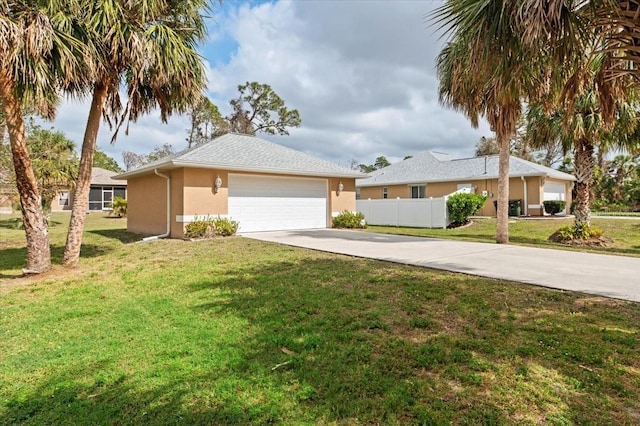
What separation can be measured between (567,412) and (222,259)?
23.4ft

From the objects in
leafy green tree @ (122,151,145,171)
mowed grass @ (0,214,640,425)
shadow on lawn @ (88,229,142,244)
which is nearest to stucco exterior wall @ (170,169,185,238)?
shadow on lawn @ (88,229,142,244)

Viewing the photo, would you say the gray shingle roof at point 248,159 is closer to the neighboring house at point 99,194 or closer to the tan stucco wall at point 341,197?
the tan stucco wall at point 341,197

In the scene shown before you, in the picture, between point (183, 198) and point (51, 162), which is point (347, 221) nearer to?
point (183, 198)

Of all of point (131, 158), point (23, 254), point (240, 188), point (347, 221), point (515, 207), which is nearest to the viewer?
point (23, 254)

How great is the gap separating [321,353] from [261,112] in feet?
111

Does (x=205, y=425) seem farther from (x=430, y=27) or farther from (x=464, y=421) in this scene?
(x=430, y=27)

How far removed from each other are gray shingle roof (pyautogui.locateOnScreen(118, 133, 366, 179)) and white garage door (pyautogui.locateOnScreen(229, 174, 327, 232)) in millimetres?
604

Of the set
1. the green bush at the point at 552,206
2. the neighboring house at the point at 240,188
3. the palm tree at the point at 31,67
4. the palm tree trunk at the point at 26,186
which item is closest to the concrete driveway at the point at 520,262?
the neighboring house at the point at 240,188

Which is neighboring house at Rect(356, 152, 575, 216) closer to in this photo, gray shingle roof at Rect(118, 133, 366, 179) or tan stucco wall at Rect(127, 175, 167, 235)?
gray shingle roof at Rect(118, 133, 366, 179)

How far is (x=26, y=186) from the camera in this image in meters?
7.07

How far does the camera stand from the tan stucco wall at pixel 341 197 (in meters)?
16.6

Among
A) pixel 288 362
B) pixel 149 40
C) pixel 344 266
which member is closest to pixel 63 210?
pixel 149 40

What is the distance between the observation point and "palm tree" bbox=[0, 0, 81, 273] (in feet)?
19.9

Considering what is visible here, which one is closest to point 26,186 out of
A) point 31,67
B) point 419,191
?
point 31,67
